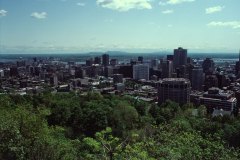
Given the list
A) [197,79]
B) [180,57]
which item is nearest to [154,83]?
[197,79]

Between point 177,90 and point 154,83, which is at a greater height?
point 177,90

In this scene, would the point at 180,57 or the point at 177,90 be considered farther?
the point at 180,57

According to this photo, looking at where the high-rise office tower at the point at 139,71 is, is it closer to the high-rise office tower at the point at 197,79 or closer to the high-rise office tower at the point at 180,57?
the high-rise office tower at the point at 180,57

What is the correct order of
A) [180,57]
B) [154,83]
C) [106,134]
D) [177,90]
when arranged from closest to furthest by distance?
1. [106,134]
2. [177,90]
3. [154,83]
4. [180,57]

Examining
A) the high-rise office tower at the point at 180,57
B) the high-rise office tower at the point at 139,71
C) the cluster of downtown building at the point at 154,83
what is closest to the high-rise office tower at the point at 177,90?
the cluster of downtown building at the point at 154,83

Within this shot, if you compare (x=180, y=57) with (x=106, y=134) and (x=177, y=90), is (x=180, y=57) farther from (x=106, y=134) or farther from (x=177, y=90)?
(x=106, y=134)

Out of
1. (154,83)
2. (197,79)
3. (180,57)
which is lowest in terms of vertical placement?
(154,83)

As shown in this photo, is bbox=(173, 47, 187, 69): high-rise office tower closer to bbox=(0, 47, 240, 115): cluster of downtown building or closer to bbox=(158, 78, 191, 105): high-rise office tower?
bbox=(0, 47, 240, 115): cluster of downtown building
